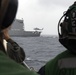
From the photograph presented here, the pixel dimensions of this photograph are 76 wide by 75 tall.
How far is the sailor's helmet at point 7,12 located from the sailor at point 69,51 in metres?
1.07

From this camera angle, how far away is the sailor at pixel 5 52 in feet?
2.77

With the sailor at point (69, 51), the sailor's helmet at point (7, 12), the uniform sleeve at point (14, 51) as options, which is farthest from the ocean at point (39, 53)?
the sailor's helmet at point (7, 12)

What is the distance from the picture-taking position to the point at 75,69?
80.5 inches

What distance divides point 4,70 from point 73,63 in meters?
1.27

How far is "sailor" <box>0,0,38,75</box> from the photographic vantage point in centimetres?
84

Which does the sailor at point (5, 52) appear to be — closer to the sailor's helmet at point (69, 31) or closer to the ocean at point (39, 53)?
the sailor's helmet at point (69, 31)

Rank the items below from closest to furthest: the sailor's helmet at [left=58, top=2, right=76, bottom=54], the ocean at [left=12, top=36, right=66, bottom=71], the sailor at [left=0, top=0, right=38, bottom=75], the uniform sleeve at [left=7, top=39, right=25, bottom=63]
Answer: the sailor at [left=0, top=0, right=38, bottom=75] → the uniform sleeve at [left=7, top=39, right=25, bottom=63] → the sailor's helmet at [left=58, top=2, right=76, bottom=54] → the ocean at [left=12, top=36, right=66, bottom=71]

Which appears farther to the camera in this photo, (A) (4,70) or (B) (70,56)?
(B) (70,56)

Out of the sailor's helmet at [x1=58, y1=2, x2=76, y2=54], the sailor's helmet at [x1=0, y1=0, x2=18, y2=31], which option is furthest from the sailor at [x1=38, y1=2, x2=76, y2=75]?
the sailor's helmet at [x1=0, y1=0, x2=18, y2=31]

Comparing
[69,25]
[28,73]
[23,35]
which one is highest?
[28,73]

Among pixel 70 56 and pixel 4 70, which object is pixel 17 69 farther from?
pixel 70 56

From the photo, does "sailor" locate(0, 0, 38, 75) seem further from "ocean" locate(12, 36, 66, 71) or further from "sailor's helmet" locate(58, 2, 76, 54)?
"ocean" locate(12, 36, 66, 71)

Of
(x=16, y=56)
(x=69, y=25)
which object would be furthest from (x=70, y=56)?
(x=16, y=56)

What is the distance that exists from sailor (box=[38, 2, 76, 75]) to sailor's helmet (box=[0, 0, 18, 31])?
3.52 feet
